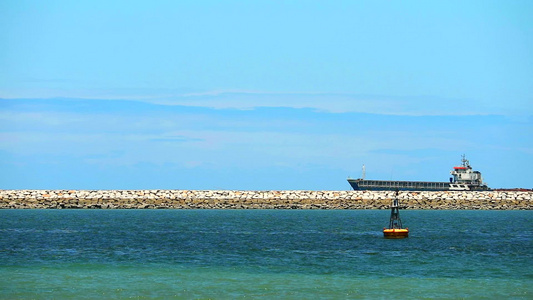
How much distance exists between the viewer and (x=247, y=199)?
96.7m

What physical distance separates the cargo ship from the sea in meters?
64.3

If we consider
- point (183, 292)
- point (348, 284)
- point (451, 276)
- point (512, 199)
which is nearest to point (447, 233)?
point (451, 276)

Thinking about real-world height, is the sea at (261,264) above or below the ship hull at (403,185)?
below

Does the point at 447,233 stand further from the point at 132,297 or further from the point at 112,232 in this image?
the point at 132,297

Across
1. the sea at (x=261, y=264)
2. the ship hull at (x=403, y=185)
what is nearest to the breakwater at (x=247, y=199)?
the ship hull at (x=403, y=185)

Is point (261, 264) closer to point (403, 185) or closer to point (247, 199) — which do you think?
point (247, 199)

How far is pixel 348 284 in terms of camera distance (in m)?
31.0

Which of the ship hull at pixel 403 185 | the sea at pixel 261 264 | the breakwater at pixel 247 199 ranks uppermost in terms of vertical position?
the ship hull at pixel 403 185

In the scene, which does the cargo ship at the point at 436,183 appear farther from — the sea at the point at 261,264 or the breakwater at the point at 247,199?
the sea at the point at 261,264

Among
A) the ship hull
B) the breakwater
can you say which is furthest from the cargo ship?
the breakwater

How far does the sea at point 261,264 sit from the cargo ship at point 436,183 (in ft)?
211

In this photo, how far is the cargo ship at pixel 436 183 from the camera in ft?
403

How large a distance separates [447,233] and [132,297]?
34630 millimetres

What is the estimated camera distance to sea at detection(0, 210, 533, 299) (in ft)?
96.0
